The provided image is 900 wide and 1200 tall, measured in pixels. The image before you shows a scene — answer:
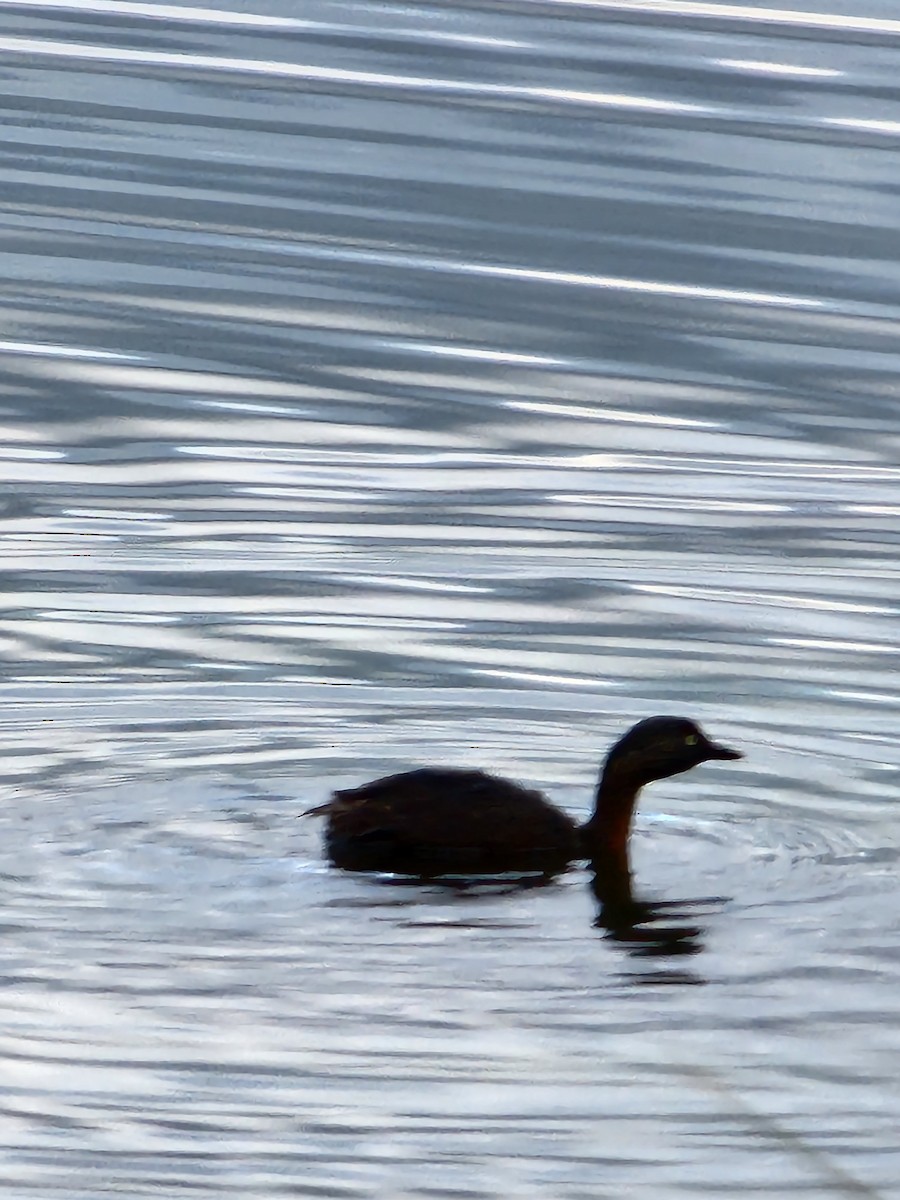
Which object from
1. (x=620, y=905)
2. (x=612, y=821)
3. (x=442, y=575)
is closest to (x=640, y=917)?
(x=620, y=905)

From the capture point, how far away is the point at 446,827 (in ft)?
29.9

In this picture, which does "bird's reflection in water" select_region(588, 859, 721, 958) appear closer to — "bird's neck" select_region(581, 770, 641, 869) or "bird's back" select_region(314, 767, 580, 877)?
"bird's neck" select_region(581, 770, 641, 869)

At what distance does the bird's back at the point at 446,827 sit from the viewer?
355 inches

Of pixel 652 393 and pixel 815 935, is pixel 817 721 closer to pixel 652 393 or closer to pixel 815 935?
pixel 815 935

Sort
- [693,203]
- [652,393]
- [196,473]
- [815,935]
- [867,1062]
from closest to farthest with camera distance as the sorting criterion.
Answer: [867,1062], [815,935], [196,473], [652,393], [693,203]

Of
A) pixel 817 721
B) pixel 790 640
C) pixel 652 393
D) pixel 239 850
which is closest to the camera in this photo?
pixel 239 850

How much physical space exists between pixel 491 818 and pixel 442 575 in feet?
7.98

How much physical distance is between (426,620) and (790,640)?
120cm

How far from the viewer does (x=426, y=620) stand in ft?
35.9

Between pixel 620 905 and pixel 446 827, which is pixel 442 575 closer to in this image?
pixel 446 827

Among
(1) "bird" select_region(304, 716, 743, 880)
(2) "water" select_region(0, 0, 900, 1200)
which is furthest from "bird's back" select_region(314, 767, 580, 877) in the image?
(2) "water" select_region(0, 0, 900, 1200)

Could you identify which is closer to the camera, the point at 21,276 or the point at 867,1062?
the point at 867,1062

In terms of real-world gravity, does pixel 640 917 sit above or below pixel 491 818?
below

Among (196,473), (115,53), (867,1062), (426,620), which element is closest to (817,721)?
(426,620)
